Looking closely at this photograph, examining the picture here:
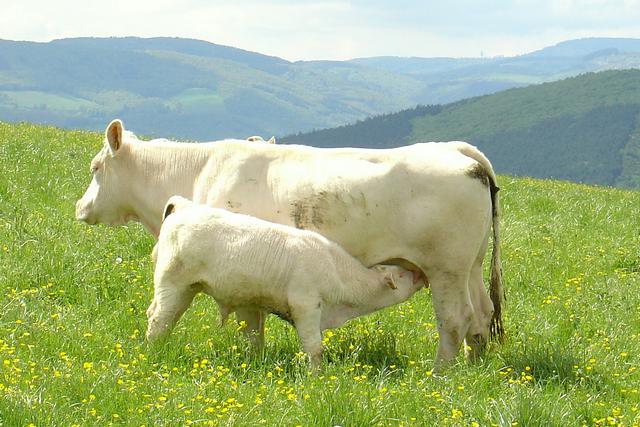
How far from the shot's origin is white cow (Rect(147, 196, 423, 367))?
8.34 meters

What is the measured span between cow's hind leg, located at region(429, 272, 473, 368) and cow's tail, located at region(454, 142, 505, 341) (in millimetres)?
522

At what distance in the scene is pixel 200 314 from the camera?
32.8 ft

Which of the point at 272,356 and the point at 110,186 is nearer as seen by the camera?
the point at 272,356

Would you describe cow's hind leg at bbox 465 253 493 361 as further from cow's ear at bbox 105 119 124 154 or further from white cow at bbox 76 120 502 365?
cow's ear at bbox 105 119 124 154

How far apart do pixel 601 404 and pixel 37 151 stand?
14.5 m

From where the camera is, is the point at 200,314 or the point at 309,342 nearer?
the point at 309,342

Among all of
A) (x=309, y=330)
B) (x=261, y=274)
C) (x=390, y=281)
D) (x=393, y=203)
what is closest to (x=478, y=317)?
(x=390, y=281)

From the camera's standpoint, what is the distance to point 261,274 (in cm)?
838

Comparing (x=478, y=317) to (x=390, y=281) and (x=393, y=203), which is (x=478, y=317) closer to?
(x=390, y=281)

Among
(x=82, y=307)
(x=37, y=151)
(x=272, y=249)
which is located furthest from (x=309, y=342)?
(x=37, y=151)

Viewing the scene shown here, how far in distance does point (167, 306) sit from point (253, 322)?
1053 mm

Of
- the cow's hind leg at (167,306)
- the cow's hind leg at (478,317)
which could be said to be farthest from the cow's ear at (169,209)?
the cow's hind leg at (478,317)

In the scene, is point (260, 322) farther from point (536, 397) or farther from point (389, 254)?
point (536, 397)

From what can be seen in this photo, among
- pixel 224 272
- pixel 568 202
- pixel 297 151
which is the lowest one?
pixel 568 202
